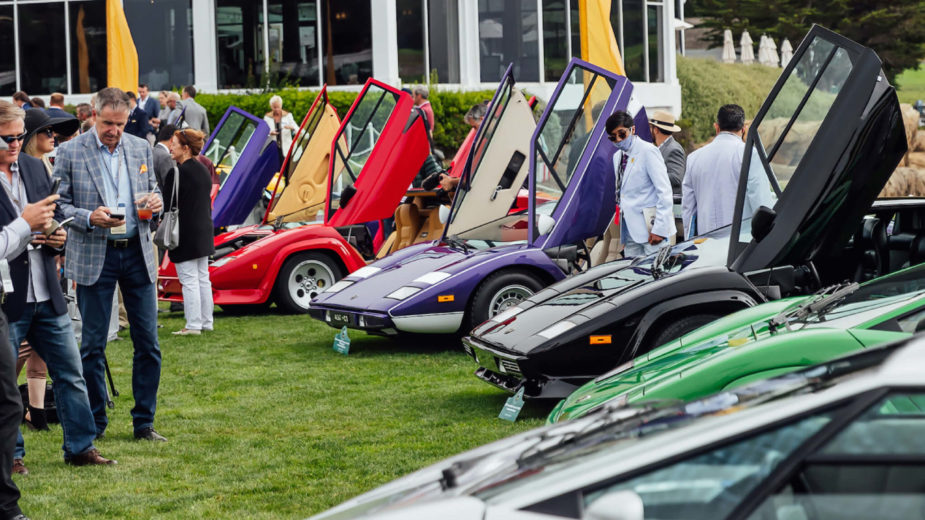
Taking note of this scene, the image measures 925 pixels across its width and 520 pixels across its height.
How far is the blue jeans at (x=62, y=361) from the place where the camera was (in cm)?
584

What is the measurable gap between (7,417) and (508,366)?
3.12 metres

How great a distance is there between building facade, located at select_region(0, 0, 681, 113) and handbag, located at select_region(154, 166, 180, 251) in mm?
15124

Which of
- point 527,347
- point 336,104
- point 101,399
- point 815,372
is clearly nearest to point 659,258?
point 527,347

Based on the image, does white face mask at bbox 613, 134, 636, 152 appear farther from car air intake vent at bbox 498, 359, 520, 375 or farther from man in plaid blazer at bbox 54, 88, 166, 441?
man in plaid blazer at bbox 54, 88, 166, 441

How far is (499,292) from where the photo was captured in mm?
9672

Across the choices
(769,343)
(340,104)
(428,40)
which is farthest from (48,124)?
(428,40)

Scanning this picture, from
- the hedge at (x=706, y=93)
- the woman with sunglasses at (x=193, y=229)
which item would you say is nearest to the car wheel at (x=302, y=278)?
the woman with sunglasses at (x=193, y=229)

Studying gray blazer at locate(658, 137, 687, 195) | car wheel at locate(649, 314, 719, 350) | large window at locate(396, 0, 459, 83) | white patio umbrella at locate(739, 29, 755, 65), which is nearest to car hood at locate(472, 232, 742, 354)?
car wheel at locate(649, 314, 719, 350)

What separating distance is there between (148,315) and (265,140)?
25.1ft

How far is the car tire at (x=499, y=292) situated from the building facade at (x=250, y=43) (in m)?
16.7

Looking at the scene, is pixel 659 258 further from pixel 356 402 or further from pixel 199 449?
pixel 199 449

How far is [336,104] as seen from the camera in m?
23.8

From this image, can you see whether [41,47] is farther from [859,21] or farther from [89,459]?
[859,21]

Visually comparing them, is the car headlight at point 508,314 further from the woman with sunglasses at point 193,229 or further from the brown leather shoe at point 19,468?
the woman with sunglasses at point 193,229
